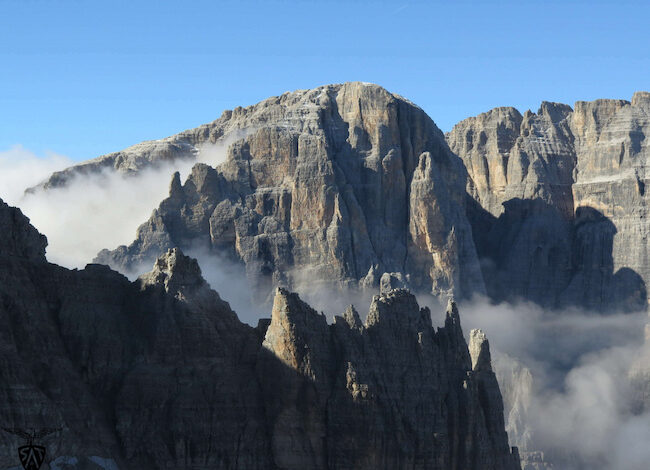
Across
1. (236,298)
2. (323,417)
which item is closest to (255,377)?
(323,417)

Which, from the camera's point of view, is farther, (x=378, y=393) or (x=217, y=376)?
(x=378, y=393)

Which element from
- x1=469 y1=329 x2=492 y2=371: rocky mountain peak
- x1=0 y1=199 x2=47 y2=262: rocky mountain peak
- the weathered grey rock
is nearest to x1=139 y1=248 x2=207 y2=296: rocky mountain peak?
the weathered grey rock

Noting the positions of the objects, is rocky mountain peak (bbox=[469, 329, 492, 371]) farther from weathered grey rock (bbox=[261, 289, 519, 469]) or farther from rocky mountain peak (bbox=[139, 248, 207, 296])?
rocky mountain peak (bbox=[139, 248, 207, 296])

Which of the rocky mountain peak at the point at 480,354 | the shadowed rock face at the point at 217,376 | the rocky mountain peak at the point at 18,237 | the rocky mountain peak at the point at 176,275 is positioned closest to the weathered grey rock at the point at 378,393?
the shadowed rock face at the point at 217,376

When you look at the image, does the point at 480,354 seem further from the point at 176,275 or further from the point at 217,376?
the point at 176,275

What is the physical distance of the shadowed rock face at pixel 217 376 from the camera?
121m

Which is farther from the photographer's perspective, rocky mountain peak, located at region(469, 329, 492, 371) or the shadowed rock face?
rocky mountain peak, located at region(469, 329, 492, 371)

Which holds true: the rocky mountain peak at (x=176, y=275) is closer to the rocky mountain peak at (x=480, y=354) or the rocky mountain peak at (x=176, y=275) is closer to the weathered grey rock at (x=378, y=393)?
the weathered grey rock at (x=378, y=393)

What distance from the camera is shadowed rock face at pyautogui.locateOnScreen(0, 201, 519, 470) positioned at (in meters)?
121

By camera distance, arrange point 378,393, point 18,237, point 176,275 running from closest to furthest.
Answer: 1. point 18,237
2. point 176,275
3. point 378,393

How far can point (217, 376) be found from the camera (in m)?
127

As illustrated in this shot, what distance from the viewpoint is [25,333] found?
391ft

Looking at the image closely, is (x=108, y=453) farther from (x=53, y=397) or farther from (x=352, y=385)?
(x=352, y=385)

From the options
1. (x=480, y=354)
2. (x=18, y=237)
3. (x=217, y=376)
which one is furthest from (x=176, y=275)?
(x=480, y=354)
